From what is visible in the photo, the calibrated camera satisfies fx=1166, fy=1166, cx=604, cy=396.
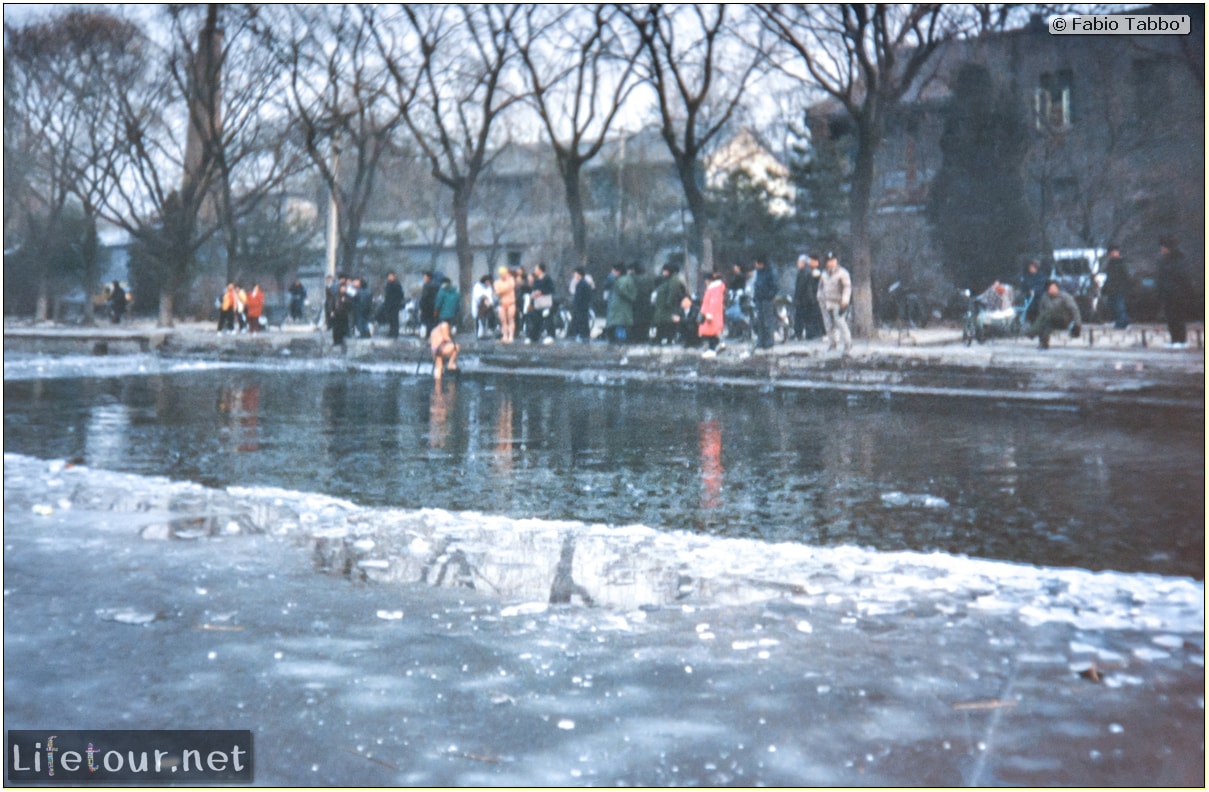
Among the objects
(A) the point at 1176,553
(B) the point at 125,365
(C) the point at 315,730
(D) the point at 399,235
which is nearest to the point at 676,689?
(C) the point at 315,730

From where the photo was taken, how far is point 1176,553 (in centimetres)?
427

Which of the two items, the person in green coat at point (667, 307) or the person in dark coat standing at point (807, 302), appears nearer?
the person in dark coat standing at point (807, 302)

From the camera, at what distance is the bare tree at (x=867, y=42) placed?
8312 mm

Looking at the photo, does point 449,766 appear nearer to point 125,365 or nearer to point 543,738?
point 543,738

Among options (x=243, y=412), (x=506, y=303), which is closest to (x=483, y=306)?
(x=506, y=303)

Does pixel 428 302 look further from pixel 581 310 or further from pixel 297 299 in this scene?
pixel 581 310

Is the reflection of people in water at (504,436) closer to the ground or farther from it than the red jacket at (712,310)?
closer to the ground

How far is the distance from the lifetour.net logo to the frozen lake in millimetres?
45

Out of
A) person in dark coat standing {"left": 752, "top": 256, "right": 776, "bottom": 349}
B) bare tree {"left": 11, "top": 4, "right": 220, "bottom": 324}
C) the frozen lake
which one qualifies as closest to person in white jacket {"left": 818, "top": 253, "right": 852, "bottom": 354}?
person in dark coat standing {"left": 752, "top": 256, "right": 776, "bottom": 349}

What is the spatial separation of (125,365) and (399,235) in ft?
17.3

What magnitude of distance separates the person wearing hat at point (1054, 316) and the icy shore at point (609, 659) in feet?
11.8

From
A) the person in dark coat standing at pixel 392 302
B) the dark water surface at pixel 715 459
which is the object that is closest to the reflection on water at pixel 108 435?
the dark water surface at pixel 715 459

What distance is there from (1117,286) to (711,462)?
2.48 metres

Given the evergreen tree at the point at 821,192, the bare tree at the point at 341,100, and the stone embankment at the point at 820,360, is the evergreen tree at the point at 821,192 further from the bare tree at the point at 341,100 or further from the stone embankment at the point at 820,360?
the bare tree at the point at 341,100
